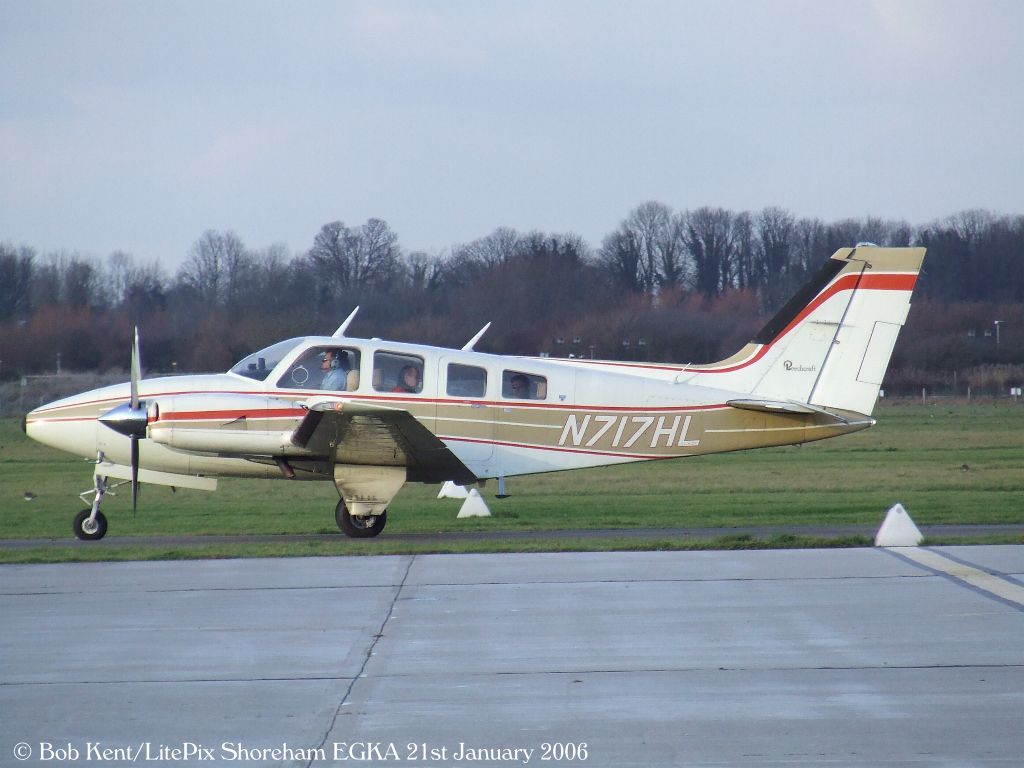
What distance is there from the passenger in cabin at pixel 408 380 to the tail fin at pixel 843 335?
13.6 feet

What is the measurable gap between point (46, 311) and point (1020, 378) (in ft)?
99.7

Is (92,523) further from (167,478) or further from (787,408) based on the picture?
(787,408)

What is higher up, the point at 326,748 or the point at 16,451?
the point at 326,748

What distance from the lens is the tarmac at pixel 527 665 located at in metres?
5.21

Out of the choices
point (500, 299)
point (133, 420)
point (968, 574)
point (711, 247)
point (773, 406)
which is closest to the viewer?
point (968, 574)

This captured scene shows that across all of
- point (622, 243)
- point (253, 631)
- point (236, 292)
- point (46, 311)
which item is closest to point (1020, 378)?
point (622, 243)

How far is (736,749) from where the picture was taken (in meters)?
5.12

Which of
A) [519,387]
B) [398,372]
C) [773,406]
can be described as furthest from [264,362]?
[773,406]

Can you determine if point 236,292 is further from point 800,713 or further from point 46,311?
point 800,713

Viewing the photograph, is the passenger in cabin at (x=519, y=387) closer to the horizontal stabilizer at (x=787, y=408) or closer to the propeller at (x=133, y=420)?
the horizontal stabilizer at (x=787, y=408)

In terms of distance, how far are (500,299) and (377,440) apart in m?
17.4

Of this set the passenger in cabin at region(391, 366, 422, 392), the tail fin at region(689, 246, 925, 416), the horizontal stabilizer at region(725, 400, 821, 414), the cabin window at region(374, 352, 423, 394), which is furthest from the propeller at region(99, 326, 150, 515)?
the tail fin at region(689, 246, 925, 416)

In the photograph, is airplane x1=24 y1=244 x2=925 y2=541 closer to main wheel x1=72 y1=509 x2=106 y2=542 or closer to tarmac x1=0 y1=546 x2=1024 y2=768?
main wheel x1=72 y1=509 x2=106 y2=542

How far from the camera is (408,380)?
546 inches
